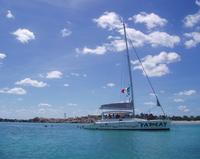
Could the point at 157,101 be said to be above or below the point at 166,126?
above

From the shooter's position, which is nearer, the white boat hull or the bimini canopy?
the white boat hull

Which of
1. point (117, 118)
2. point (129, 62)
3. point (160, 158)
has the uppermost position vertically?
point (129, 62)

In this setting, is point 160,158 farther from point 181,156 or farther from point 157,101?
point 157,101

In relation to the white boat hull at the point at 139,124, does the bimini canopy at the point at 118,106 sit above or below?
above

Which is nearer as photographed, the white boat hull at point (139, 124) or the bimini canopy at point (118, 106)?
the white boat hull at point (139, 124)

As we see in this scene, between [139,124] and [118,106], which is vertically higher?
[118,106]

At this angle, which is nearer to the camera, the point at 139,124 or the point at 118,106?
the point at 139,124

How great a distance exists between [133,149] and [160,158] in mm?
8755

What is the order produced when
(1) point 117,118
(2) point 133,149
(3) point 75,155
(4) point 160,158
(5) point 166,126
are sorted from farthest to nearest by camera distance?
(1) point 117,118 → (5) point 166,126 → (2) point 133,149 → (3) point 75,155 → (4) point 160,158

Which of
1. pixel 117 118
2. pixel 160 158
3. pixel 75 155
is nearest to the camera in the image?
pixel 160 158

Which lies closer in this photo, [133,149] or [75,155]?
[75,155]

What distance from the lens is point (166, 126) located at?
81.8 m

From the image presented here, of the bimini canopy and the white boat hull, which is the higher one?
the bimini canopy

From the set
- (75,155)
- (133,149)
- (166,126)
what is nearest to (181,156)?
(133,149)
